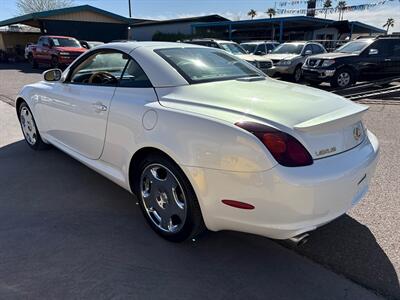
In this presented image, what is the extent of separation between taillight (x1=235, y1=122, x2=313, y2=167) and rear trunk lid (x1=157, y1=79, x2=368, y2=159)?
1.8 inches

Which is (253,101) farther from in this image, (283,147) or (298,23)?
(298,23)

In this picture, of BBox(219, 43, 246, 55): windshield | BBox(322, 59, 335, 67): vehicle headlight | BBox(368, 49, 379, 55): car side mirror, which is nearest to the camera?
BBox(322, 59, 335, 67): vehicle headlight

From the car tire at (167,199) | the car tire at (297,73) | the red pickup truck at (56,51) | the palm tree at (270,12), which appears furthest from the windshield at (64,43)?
the palm tree at (270,12)

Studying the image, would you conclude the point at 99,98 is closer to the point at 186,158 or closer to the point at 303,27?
the point at 186,158

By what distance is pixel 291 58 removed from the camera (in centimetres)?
1294

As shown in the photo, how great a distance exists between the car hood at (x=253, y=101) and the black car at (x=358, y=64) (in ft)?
28.2

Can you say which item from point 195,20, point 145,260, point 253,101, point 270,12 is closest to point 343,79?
point 253,101

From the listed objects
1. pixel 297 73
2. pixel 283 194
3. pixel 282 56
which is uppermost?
pixel 282 56

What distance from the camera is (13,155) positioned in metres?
5.03

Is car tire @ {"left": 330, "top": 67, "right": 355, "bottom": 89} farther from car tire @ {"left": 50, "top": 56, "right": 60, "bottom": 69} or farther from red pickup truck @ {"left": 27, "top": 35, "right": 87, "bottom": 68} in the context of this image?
car tire @ {"left": 50, "top": 56, "right": 60, "bottom": 69}

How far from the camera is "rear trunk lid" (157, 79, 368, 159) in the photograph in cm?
226

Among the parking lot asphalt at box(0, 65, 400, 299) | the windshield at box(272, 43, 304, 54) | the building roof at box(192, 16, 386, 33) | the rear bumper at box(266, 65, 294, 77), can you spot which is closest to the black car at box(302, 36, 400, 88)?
the rear bumper at box(266, 65, 294, 77)

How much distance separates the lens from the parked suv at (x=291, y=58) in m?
12.8

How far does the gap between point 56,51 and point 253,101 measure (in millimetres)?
19019
